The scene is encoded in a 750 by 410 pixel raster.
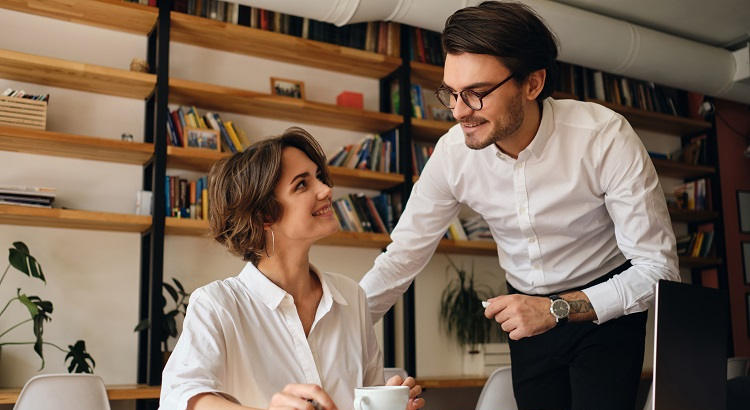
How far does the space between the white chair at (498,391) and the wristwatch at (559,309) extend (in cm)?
153

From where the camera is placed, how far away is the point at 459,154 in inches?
81.0

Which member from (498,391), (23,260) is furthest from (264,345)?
(23,260)

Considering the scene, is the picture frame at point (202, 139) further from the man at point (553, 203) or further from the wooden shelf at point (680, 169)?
the wooden shelf at point (680, 169)

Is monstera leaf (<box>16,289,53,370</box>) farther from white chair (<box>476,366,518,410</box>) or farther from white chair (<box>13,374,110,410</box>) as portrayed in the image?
white chair (<box>476,366,518,410</box>)

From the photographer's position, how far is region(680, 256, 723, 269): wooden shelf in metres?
5.31

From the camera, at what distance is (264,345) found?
4.95ft

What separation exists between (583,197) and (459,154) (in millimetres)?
365

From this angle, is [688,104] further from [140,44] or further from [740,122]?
[140,44]

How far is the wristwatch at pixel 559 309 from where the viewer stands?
1.59 metres

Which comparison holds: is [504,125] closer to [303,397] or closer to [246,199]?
[246,199]

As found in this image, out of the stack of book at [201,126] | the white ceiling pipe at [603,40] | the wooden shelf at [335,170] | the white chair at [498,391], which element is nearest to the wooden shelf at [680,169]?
the white ceiling pipe at [603,40]

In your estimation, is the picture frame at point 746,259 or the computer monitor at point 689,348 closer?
the computer monitor at point 689,348

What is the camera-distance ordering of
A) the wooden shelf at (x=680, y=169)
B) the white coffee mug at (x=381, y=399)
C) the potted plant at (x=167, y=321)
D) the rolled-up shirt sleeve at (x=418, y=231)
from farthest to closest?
the wooden shelf at (x=680, y=169) < the potted plant at (x=167, y=321) < the rolled-up shirt sleeve at (x=418, y=231) < the white coffee mug at (x=381, y=399)

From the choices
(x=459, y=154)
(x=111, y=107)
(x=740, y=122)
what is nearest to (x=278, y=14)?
(x=111, y=107)
